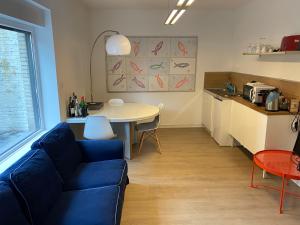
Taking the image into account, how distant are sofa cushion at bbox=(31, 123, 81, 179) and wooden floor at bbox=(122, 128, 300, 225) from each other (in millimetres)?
766

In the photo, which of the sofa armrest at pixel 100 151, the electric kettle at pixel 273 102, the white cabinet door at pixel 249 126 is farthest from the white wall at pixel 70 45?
the electric kettle at pixel 273 102

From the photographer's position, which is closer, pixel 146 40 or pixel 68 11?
pixel 68 11

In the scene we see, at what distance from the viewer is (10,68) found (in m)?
2.54

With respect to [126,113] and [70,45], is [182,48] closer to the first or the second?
[126,113]

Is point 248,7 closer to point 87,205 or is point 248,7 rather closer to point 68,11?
point 68,11

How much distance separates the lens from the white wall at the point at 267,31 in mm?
3225

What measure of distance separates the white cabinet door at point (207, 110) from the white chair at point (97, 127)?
2.43 meters

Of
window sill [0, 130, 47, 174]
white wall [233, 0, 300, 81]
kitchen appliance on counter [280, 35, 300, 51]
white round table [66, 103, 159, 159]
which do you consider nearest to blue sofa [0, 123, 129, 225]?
window sill [0, 130, 47, 174]

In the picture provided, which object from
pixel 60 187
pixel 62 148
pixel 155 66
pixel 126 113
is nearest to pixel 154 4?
pixel 155 66

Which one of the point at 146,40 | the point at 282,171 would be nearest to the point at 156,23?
the point at 146,40

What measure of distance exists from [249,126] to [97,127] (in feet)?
7.28

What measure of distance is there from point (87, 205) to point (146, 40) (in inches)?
160

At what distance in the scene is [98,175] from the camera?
7.82ft

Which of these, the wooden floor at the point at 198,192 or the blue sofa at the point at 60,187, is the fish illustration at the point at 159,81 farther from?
the blue sofa at the point at 60,187
